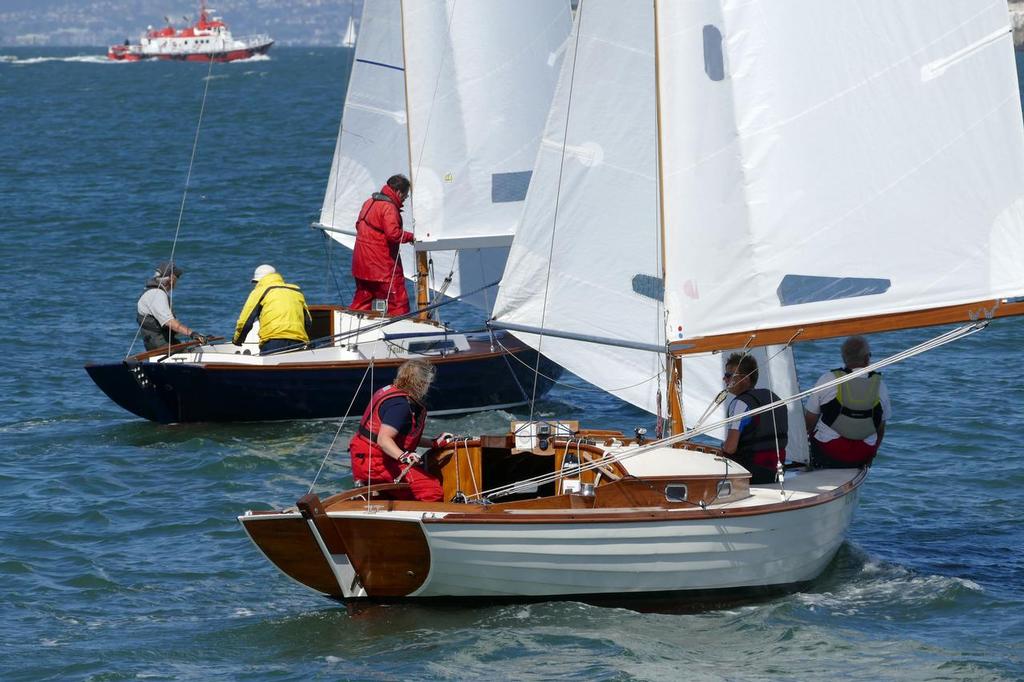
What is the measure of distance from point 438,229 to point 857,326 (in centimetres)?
707

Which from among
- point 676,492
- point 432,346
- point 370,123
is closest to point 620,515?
point 676,492

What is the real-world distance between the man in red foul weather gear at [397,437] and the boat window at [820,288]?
2.25 metres

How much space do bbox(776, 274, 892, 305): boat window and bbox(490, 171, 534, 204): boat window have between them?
6.55 meters

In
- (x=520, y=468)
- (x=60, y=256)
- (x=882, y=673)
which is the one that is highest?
(x=60, y=256)

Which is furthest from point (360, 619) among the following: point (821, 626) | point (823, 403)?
point (823, 403)

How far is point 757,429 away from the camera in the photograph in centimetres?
1004

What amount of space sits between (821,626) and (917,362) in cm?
881

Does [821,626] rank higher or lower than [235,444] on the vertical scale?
lower

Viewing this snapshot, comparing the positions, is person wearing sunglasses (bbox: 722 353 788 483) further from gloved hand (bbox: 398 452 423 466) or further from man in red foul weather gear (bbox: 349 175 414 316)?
man in red foul weather gear (bbox: 349 175 414 316)

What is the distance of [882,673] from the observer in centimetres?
879

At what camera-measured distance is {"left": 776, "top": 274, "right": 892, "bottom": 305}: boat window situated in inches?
380

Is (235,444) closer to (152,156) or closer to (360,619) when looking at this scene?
(360,619)

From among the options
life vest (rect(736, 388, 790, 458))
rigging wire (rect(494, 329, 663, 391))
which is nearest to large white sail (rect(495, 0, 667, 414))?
life vest (rect(736, 388, 790, 458))

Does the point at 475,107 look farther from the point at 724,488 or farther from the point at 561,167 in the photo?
the point at 724,488
